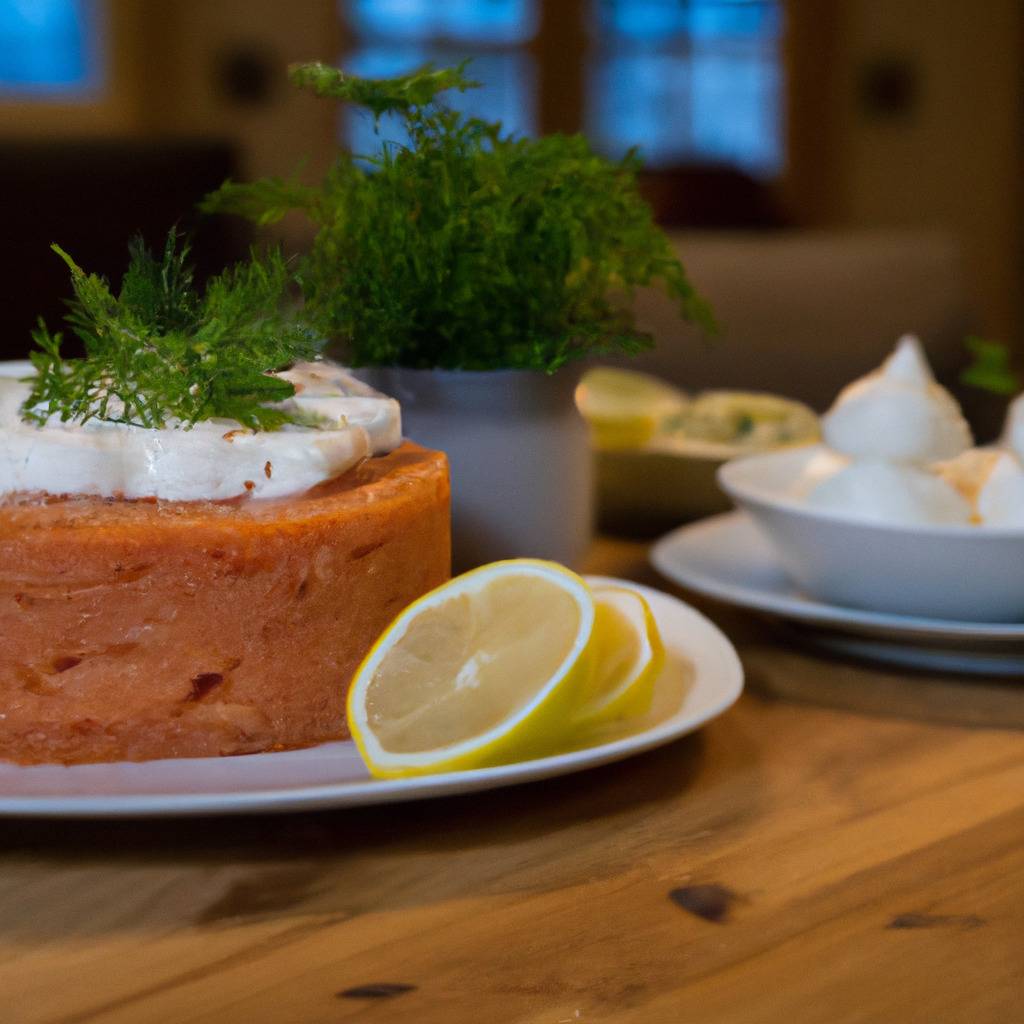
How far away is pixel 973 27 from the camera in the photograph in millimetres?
7625

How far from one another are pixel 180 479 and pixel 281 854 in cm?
25

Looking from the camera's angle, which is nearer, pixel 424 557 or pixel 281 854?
pixel 281 854

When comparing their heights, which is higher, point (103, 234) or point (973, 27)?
point (973, 27)

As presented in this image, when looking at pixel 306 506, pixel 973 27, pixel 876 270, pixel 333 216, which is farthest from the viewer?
pixel 973 27

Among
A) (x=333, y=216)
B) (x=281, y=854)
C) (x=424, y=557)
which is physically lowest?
(x=281, y=854)

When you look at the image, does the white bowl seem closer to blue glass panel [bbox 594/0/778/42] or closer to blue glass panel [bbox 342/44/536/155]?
blue glass panel [bbox 342/44/536/155]

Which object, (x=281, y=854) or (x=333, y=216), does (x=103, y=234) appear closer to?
(x=333, y=216)

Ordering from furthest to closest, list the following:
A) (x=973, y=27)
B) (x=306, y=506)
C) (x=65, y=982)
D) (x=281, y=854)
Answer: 1. (x=973, y=27)
2. (x=306, y=506)
3. (x=281, y=854)
4. (x=65, y=982)

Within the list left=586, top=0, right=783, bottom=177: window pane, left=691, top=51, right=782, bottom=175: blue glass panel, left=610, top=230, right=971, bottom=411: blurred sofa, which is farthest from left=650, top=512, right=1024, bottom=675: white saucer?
left=691, top=51, right=782, bottom=175: blue glass panel

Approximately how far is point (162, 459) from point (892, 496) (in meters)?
0.59

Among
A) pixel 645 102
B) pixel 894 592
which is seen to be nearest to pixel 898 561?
pixel 894 592

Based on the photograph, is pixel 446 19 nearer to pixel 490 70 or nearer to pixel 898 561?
pixel 490 70

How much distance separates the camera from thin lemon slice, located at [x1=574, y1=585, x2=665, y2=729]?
871 millimetres

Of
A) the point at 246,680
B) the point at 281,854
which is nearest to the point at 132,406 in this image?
the point at 246,680
